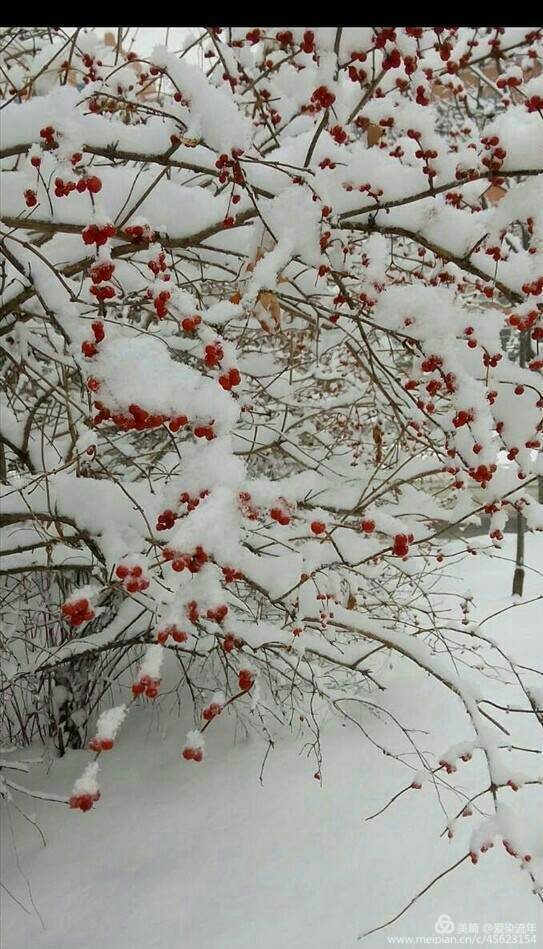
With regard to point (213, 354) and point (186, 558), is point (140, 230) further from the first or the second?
point (186, 558)

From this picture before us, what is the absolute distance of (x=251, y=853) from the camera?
A: 3.33 metres

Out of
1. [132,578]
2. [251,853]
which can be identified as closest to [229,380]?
[132,578]

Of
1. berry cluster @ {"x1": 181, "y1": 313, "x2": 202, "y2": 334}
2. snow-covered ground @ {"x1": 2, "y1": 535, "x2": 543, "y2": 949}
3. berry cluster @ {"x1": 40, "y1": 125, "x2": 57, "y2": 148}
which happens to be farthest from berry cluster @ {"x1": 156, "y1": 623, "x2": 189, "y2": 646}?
snow-covered ground @ {"x1": 2, "y1": 535, "x2": 543, "y2": 949}

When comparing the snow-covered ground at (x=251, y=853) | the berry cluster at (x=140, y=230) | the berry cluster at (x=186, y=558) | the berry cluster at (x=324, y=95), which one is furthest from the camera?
the snow-covered ground at (x=251, y=853)

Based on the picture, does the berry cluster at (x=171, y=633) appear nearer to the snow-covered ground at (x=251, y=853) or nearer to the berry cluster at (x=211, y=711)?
the berry cluster at (x=211, y=711)

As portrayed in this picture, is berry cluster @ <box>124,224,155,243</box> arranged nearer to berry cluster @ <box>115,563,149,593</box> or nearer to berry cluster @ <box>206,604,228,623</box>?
berry cluster @ <box>115,563,149,593</box>

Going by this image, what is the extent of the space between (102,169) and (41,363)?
2.41 meters

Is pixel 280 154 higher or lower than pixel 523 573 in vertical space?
lower

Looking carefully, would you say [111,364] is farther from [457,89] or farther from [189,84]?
[457,89]

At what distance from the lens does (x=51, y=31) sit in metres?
3.15

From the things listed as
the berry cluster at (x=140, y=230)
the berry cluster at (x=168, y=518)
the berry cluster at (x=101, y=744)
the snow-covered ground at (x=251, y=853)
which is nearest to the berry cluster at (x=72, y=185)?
the berry cluster at (x=140, y=230)

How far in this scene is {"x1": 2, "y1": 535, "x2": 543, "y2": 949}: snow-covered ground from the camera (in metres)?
2.85

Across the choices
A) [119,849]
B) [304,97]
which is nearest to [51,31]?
[304,97]

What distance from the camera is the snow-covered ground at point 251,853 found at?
9.36 ft
